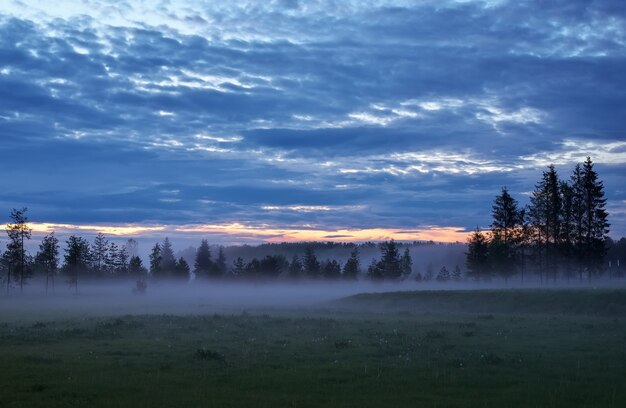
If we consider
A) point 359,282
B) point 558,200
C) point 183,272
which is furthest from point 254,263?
point 558,200

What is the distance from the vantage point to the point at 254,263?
162000mm

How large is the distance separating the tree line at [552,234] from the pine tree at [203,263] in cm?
8919

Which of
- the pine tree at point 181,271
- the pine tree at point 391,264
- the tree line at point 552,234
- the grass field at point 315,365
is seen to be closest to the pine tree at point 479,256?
the tree line at point 552,234

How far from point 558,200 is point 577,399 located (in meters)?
82.4

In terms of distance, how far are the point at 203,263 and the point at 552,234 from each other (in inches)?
4276

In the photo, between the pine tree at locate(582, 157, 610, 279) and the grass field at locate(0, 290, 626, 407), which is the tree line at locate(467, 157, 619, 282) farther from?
the grass field at locate(0, 290, 626, 407)

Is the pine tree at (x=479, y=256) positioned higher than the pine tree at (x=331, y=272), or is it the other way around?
the pine tree at (x=479, y=256)

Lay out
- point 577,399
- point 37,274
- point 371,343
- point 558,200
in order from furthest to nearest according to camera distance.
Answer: point 37,274 → point 558,200 → point 371,343 → point 577,399

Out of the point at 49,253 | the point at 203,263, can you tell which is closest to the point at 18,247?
the point at 49,253

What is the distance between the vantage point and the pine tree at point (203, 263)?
6668 inches

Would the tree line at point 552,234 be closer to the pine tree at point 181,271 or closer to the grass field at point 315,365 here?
the grass field at point 315,365

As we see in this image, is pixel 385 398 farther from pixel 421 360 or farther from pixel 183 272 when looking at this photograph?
pixel 183 272

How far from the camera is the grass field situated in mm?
15906

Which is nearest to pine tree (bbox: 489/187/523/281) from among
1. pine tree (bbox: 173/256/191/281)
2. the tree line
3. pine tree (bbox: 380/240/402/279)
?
the tree line
